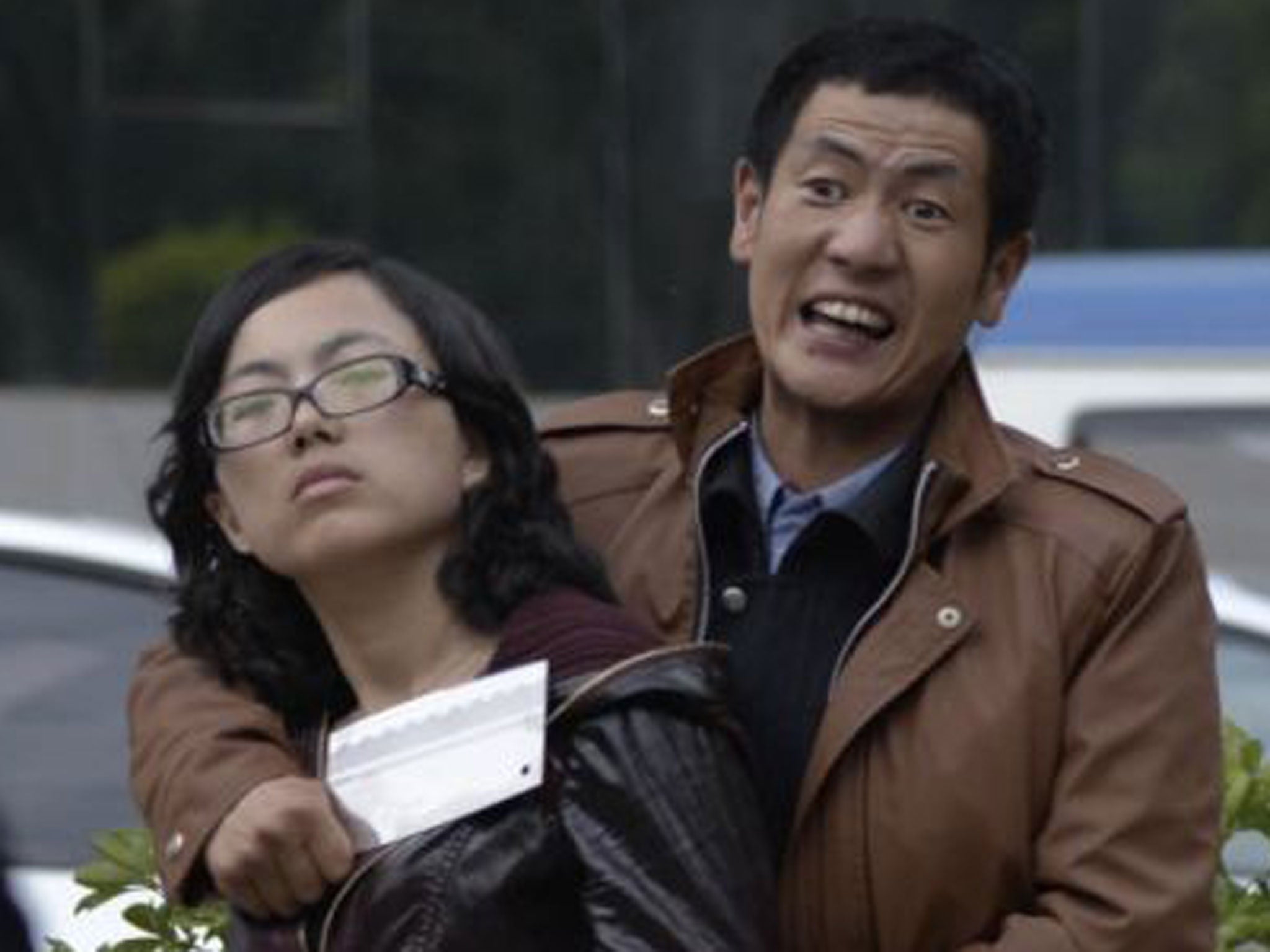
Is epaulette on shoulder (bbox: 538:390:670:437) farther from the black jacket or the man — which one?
the black jacket

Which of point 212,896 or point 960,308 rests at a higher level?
point 960,308

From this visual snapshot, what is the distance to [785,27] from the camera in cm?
1499

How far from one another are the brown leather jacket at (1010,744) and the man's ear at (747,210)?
0.68ft

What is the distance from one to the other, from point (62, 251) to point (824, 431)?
12.1 metres

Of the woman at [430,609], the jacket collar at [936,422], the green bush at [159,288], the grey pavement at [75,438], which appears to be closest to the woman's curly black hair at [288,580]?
the woman at [430,609]

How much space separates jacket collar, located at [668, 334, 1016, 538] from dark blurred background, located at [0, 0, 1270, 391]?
1154 cm

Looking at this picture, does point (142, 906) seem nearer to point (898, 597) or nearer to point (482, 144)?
point (898, 597)

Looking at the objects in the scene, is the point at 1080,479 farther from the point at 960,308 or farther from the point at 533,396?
the point at 533,396

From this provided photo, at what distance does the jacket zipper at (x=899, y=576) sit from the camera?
9.46 feet

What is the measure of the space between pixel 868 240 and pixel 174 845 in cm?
65

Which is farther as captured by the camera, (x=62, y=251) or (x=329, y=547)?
(x=62, y=251)

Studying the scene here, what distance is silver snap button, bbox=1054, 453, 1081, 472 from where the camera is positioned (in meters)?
2.95

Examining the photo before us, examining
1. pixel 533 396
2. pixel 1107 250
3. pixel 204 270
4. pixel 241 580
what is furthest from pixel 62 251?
pixel 241 580

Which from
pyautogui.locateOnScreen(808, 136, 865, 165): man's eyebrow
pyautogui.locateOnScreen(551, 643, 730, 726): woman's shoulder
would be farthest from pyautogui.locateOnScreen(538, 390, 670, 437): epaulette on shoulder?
pyautogui.locateOnScreen(551, 643, 730, 726): woman's shoulder
